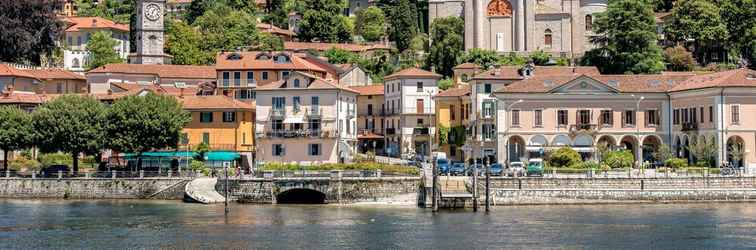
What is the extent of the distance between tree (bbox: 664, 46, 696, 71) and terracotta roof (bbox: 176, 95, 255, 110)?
4308 cm

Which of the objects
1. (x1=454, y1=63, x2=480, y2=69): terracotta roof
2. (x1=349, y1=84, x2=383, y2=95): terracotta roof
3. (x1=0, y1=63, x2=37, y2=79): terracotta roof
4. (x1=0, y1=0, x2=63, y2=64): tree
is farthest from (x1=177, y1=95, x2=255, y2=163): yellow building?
(x1=0, y1=0, x2=63, y2=64): tree

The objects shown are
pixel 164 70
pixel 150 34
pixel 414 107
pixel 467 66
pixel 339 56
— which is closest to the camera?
pixel 414 107

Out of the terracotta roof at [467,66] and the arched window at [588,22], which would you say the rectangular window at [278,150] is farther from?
the arched window at [588,22]

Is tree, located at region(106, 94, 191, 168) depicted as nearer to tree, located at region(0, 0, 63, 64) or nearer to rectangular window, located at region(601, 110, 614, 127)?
rectangular window, located at region(601, 110, 614, 127)

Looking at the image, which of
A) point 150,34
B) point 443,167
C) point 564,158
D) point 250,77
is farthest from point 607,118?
point 150,34

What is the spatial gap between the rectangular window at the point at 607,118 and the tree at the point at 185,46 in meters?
57.6

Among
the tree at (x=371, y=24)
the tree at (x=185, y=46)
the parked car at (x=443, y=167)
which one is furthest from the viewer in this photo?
the tree at (x=371, y=24)

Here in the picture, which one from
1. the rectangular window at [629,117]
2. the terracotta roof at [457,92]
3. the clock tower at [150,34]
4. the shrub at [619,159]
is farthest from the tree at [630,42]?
the clock tower at [150,34]

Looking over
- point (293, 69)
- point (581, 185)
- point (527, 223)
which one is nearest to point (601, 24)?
point (293, 69)

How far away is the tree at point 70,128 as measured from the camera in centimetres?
8969

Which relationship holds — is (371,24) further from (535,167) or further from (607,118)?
(535,167)

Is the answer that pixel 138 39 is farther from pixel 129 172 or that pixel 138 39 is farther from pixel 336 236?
pixel 336 236

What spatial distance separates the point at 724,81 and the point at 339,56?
6056 cm

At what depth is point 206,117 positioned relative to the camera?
98438 mm
